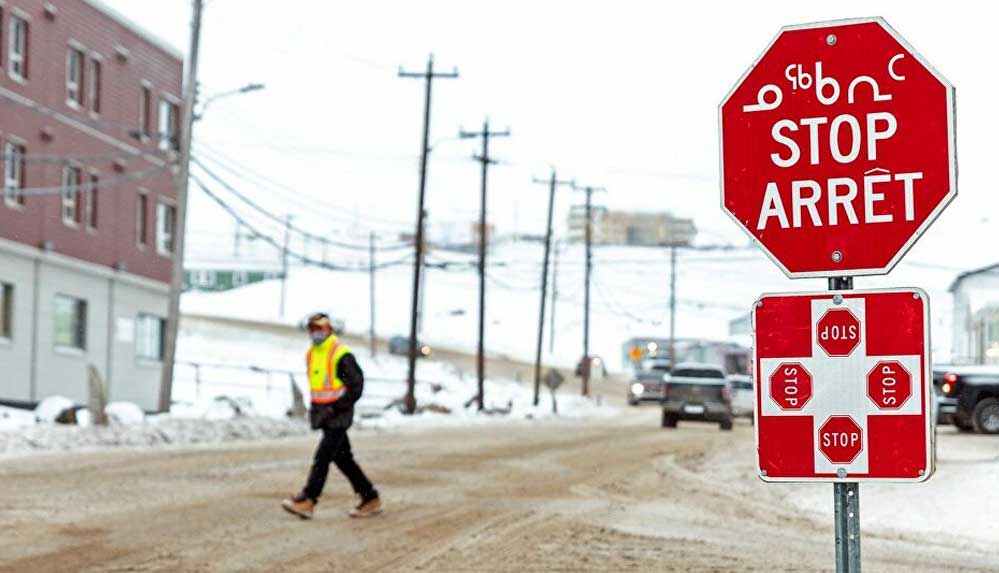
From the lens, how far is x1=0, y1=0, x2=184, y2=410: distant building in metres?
44.3

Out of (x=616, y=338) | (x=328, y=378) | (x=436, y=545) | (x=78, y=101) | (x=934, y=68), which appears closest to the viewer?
(x=934, y=68)

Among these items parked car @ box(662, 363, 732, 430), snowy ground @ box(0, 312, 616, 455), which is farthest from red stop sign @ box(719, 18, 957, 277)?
parked car @ box(662, 363, 732, 430)

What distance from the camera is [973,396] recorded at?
34562 mm

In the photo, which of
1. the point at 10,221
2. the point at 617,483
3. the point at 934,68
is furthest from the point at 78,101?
the point at 934,68

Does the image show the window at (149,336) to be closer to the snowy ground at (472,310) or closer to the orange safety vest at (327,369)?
the orange safety vest at (327,369)

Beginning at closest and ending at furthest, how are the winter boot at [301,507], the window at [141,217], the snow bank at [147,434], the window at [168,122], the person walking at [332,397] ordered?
1. the winter boot at [301,507]
2. the person walking at [332,397]
3. the snow bank at [147,434]
4. the window at [141,217]
5. the window at [168,122]

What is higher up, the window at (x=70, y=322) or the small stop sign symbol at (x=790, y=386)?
the window at (x=70, y=322)

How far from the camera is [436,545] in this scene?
13.5 metres

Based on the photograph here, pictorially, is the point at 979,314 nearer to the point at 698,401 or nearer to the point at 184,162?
the point at 698,401

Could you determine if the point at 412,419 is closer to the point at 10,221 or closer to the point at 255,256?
the point at 10,221

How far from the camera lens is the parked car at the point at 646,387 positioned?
78.0 m

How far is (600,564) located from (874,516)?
5.73 meters

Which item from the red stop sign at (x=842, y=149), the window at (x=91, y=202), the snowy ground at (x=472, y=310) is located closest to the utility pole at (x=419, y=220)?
the window at (x=91, y=202)

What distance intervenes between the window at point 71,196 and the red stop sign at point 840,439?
4294cm
